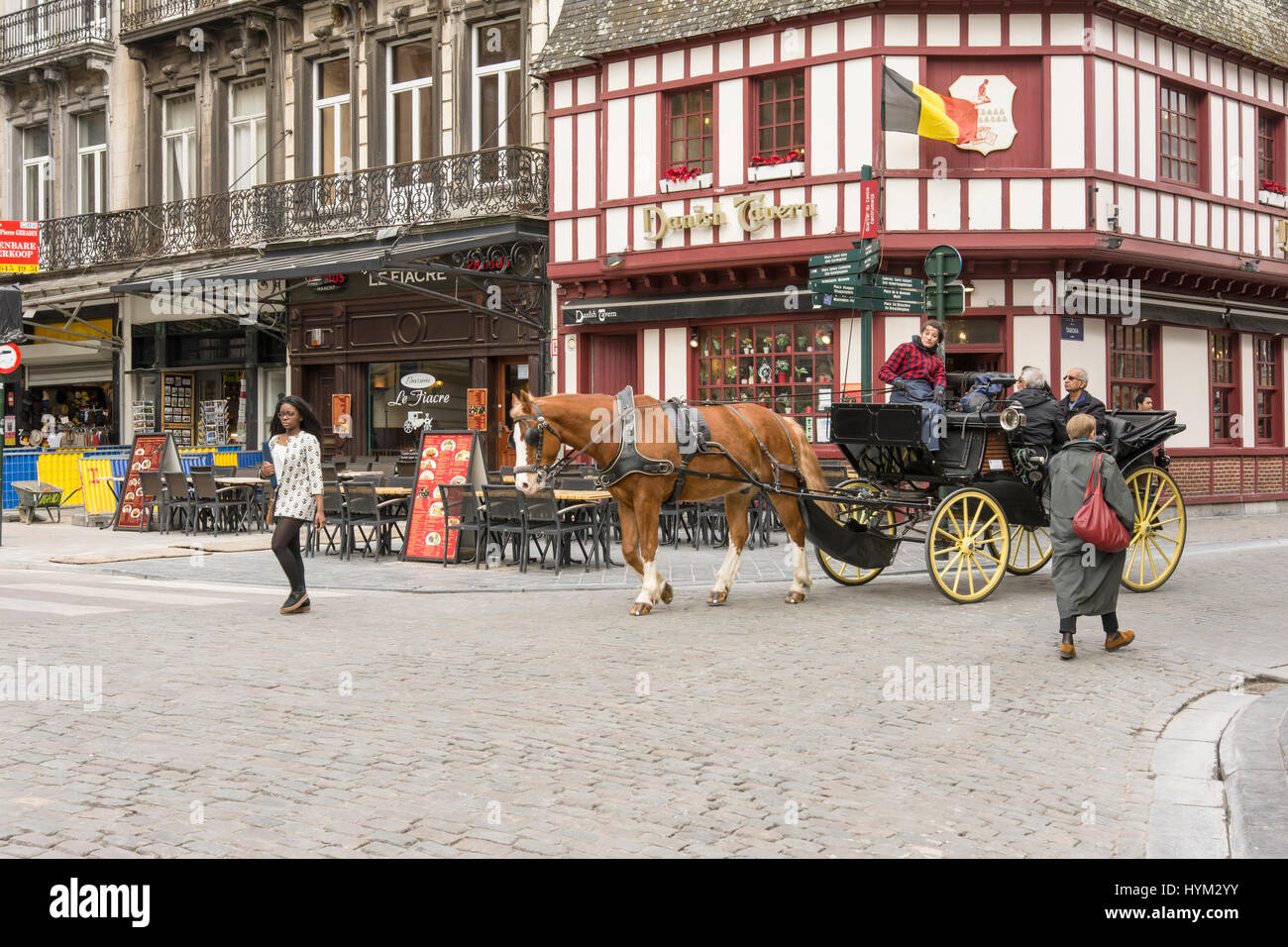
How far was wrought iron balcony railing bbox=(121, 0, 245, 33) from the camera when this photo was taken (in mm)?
25672

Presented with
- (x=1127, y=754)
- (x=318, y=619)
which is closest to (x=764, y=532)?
(x=318, y=619)

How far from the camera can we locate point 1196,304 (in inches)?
781

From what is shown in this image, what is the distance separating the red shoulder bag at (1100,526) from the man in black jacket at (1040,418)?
9.01ft

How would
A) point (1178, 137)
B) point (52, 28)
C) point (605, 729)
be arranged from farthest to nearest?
point (52, 28) → point (1178, 137) → point (605, 729)

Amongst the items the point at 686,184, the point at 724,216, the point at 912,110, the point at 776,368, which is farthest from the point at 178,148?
the point at 912,110

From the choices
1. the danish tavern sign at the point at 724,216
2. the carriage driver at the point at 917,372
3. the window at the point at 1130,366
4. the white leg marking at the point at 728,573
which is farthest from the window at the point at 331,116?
the white leg marking at the point at 728,573

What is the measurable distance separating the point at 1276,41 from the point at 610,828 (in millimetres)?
21346

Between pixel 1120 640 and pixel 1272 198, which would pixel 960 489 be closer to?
pixel 1120 640

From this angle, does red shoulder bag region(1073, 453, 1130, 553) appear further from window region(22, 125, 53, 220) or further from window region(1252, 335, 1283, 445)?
window region(22, 125, 53, 220)

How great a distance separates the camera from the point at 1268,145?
21.2m

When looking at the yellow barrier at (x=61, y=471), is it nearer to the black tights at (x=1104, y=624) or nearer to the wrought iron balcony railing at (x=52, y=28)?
the wrought iron balcony railing at (x=52, y=28)

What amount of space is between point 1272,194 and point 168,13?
71.9 feet

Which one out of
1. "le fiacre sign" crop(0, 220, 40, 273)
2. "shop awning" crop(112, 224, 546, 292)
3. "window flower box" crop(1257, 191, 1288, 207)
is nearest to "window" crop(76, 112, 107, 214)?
"shop awning" crop(112, 224, 546, 292)

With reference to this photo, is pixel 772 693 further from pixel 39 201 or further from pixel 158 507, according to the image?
pixel 39 201
